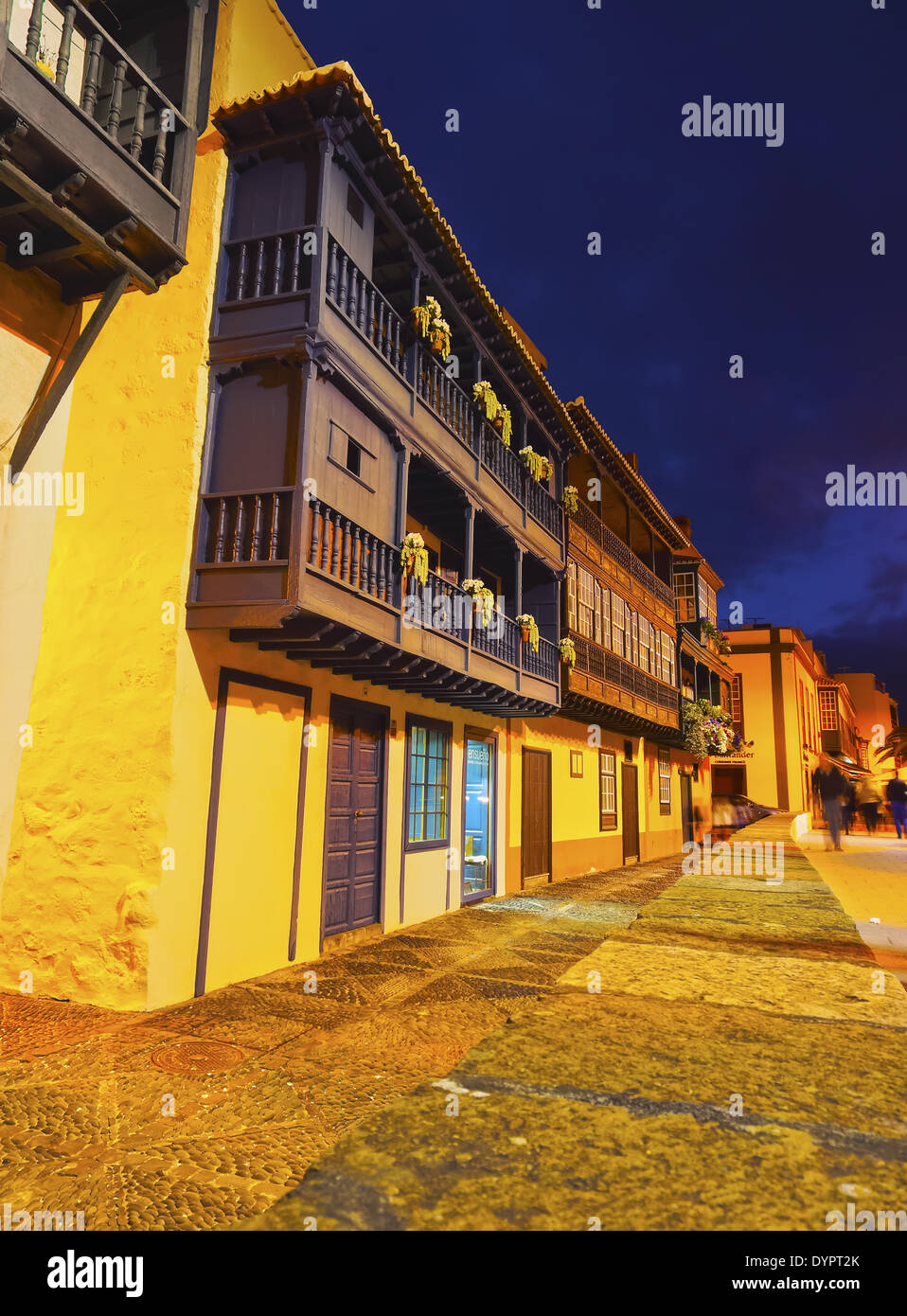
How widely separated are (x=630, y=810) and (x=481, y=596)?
1185 centimetres

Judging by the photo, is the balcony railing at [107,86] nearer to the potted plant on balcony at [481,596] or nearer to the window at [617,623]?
the potted plant on balcony at [481,596]

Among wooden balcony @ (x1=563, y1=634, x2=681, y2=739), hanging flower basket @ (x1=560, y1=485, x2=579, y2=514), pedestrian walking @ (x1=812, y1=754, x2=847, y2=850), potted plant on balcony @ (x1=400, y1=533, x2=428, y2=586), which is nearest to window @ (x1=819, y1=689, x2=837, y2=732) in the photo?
pedestrian walking @ (x1=812, y1=754, x2=847, y2=850)

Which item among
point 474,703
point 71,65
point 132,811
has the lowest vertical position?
point 132,811

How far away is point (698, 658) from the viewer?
1090 inches

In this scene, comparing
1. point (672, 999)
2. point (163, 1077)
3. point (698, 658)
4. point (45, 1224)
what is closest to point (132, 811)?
point (163, 1077)

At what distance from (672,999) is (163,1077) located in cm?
407

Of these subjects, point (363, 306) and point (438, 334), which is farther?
point (438, 334)

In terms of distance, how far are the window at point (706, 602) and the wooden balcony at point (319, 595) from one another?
19.9 metres

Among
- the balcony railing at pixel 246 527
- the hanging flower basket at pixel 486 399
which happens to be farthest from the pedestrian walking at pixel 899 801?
the balcony railing at pixel 246 527

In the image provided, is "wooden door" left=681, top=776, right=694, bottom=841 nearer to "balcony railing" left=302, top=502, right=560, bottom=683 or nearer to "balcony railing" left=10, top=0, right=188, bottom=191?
"balcony railing" left=302, top=502, right=560, bottom=683

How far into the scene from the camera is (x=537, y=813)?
49.4ft

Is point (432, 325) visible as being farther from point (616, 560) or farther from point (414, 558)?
point (616, 560)

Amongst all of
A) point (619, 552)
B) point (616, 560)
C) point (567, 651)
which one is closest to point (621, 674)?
point (616, 560)
